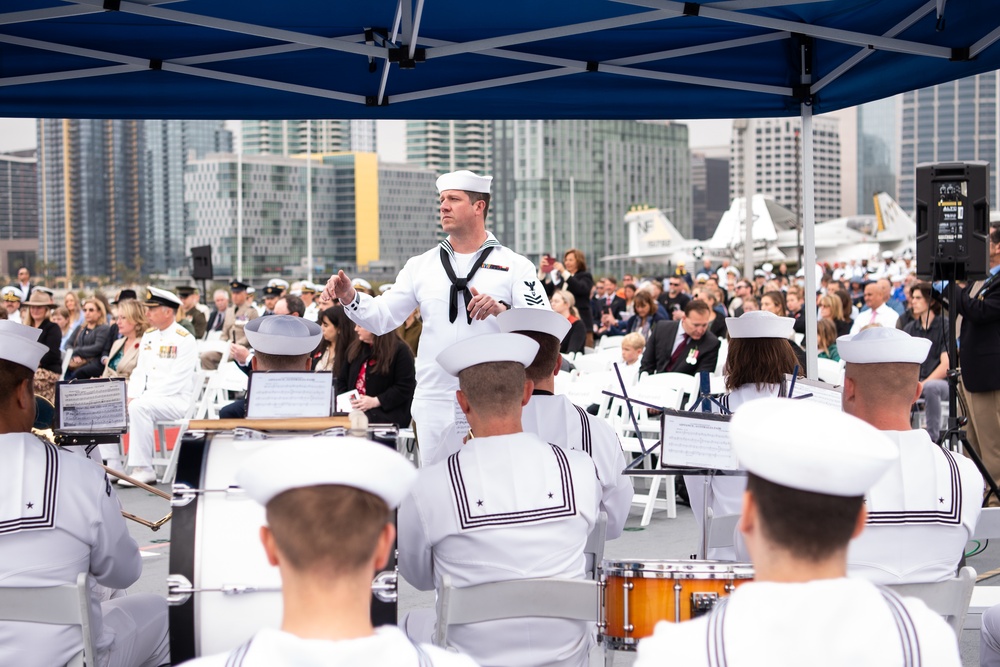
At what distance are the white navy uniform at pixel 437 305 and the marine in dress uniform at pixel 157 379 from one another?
507cm

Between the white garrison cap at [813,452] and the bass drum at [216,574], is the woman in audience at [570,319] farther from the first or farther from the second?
the white garrison cap at [813,452]

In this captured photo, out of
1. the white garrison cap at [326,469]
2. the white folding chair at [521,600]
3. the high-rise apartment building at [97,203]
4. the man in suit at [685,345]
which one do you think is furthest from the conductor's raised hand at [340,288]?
the high-rise apartment building at [97,203]

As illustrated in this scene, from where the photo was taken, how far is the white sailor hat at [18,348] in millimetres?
3254

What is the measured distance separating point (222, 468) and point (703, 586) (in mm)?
1345

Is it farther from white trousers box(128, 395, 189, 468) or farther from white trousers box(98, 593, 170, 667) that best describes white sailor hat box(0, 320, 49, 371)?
white trousers box(128, 395, 189, 468)

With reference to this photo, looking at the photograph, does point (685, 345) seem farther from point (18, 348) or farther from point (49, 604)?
point (49, 604)

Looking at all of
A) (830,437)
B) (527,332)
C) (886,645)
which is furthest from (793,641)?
(527,332)

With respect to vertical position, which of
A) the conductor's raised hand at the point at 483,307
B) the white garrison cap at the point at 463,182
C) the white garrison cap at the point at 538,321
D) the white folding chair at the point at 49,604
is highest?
the white garrison cap at the point at 463,182

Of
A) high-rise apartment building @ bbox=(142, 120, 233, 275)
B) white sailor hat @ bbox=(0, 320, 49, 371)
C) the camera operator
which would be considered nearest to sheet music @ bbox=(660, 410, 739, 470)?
white sailor hat @ bbox=(0, 320, 49, 371)

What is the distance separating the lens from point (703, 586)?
2898mm

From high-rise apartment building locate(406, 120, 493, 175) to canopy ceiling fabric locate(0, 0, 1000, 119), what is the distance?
8511 centimetres

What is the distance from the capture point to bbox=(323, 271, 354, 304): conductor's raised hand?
15.6ft

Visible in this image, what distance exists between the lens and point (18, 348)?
10.8ft

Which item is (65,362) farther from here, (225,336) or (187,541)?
(187,541)
